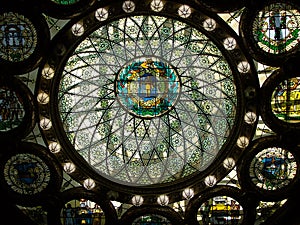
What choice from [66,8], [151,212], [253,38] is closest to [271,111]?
[253,38]

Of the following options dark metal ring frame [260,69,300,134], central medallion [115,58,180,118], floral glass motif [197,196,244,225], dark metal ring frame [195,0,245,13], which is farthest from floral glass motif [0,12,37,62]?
floral glass motif [197,196,244,225]

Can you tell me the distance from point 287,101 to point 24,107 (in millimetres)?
8023

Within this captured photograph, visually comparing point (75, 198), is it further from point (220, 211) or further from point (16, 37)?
point (16, 37)

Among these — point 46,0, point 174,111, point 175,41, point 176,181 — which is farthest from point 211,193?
point 46,0

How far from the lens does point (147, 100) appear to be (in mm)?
28125

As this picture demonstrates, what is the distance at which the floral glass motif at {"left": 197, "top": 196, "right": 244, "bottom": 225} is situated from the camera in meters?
27.2

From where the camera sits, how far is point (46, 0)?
2541cm

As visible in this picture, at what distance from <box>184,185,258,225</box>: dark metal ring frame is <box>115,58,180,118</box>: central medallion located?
3267mm

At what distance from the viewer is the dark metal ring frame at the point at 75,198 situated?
88.3ft

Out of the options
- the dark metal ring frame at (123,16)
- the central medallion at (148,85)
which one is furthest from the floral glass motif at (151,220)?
the central medallion at (148,85)

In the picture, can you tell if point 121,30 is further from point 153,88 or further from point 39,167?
point 39,167

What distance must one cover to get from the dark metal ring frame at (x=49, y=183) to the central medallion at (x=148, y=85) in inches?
127

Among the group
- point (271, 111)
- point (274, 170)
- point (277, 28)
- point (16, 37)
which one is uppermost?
point (16, 37)

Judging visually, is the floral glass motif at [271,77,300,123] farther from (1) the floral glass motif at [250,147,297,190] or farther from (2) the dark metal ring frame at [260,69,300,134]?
(1) the floral glass motif at [250,147,297,190]
